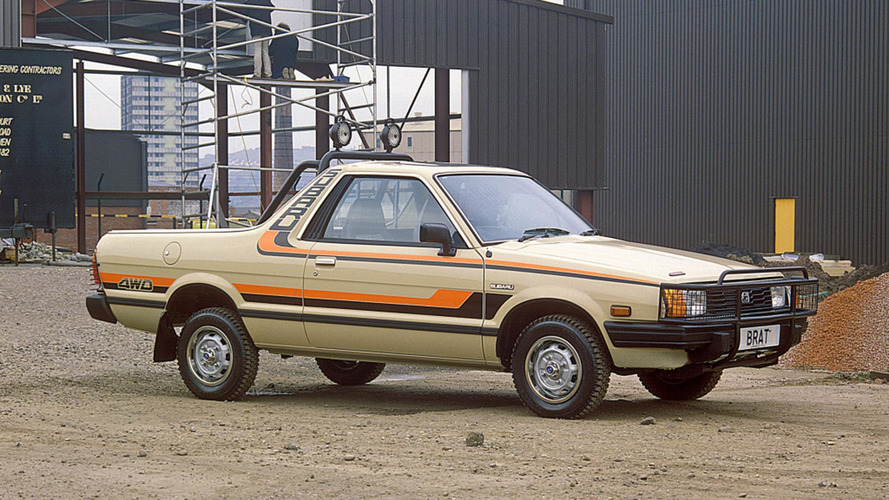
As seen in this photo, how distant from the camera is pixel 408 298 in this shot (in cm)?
829

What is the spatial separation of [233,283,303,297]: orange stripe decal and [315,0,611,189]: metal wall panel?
15694 millimetres

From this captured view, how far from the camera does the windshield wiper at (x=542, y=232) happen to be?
8.39 m

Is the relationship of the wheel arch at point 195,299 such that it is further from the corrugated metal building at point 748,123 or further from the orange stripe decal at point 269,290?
the corrugated metal building at point 748,123

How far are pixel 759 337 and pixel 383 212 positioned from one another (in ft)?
9.19

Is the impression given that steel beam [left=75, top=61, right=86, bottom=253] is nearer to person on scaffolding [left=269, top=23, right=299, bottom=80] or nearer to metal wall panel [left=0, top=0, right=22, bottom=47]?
metal wall panel [left=0, top=0, right=22, bottom=47]

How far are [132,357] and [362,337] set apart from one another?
14.4 ft

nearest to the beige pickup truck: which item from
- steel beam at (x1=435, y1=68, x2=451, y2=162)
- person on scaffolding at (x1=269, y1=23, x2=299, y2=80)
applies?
person on scaffolding at (x1=269, y1=23, x2=299, y2=80)

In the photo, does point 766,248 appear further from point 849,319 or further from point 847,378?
point 847,378

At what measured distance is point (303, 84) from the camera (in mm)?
19422

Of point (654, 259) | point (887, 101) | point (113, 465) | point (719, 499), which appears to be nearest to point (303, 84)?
point (654, 259)

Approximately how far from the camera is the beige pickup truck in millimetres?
7621

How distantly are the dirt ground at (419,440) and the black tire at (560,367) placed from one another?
136 millimetres

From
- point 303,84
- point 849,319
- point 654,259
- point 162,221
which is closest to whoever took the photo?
point 654,259

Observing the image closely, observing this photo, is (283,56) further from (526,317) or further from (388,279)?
(526,317)
